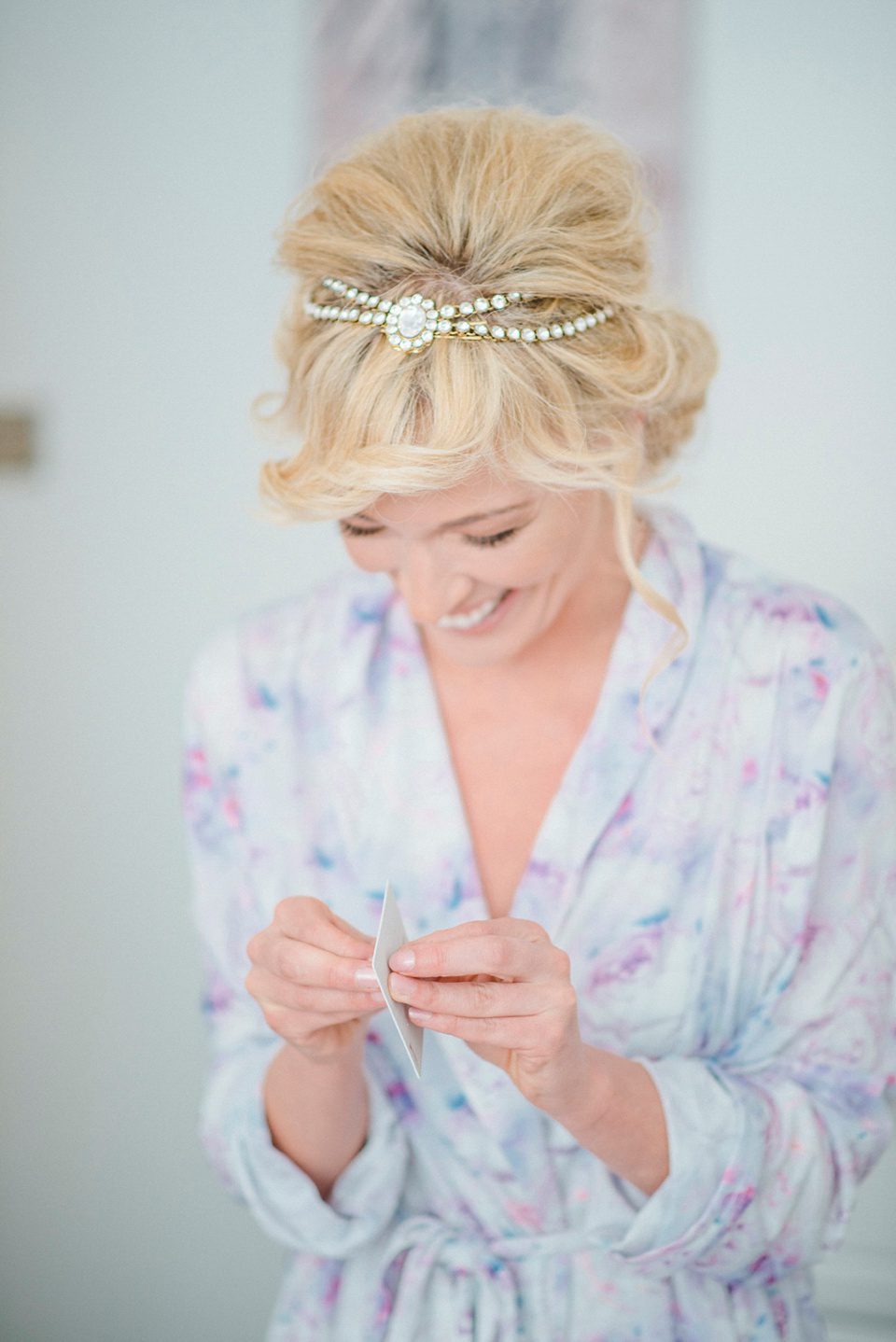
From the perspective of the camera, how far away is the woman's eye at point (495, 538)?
1.01 metres

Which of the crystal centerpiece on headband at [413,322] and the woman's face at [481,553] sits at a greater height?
the crystal centerpiece on headband at [413,322]

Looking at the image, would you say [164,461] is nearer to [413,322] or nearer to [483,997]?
[413,322]

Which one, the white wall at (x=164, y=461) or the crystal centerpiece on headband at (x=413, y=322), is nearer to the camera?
the crystal centerpiece on headband at (x=413, y=322)

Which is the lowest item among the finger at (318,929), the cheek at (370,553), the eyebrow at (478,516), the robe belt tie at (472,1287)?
the robe belt tie at (472,1287)

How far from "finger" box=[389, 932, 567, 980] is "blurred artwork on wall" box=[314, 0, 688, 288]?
117 centimetres

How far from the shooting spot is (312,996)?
938 mm

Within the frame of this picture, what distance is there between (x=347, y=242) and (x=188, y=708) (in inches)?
21.6

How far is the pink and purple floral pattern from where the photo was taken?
1129 mm

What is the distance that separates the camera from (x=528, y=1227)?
116cm

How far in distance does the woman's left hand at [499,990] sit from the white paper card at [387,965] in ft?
0.03

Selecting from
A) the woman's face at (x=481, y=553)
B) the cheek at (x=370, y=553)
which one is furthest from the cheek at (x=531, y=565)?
the cheek at (x=370, y=553)

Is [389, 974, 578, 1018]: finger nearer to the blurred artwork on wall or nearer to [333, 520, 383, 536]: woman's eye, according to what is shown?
[333, 520, 383, 536]: woman's eye

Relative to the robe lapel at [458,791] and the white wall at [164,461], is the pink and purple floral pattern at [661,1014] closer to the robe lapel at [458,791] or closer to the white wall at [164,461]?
the robe lapel at [458,791]

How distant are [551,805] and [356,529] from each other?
35cm
